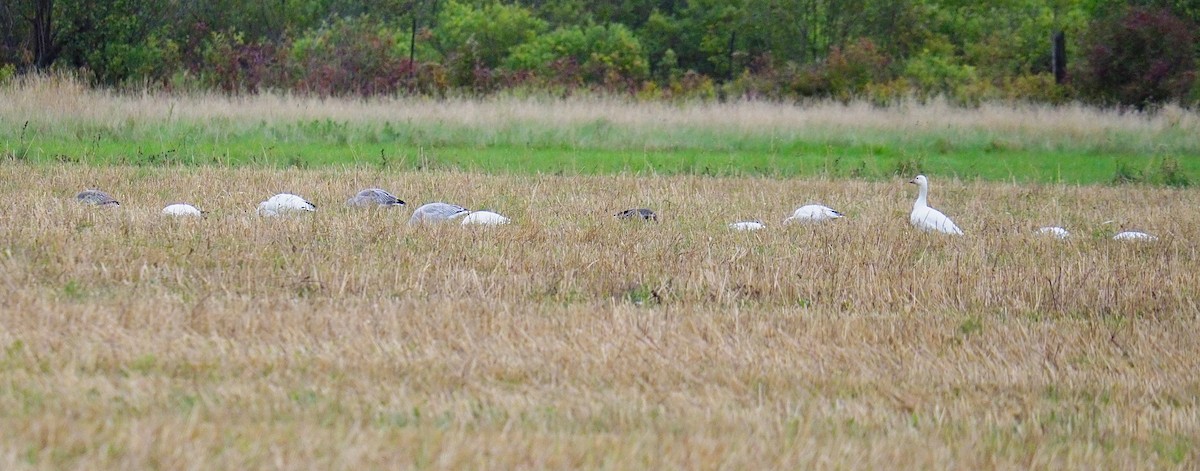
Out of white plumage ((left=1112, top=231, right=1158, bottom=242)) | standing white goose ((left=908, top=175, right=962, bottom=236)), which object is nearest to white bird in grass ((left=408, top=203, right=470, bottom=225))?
standing white goose ((left=908, top=175, right=962, bottom=236))

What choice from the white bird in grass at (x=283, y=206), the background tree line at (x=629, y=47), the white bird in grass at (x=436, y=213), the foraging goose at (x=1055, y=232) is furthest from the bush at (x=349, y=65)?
the foraging goose at (x=1055, y=232)

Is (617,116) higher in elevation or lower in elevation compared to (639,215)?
lower

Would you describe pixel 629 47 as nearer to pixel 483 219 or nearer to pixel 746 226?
pixel 746 226

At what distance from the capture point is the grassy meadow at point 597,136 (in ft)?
55.2

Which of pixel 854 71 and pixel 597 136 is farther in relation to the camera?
pixel 854 71

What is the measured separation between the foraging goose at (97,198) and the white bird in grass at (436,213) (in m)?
2.43

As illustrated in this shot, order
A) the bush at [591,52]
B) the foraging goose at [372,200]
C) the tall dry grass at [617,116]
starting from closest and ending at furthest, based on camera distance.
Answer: the foraging goose at [372,200] → the tall dry grass at [617,116] → the bush at [591,52]

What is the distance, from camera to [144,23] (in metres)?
28.7

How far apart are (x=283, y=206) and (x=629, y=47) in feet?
105

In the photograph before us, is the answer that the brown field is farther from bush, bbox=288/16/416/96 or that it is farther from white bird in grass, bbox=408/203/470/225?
bush, bbox=288/16/416/96

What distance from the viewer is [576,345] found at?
Answer: 5594mm

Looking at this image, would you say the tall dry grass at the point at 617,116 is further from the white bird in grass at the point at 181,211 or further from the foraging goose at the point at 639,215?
the foraging goose at the point at 639,215

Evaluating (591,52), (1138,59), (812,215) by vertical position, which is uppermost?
(1138,59)

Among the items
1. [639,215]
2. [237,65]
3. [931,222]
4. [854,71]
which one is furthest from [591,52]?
[931,222]
